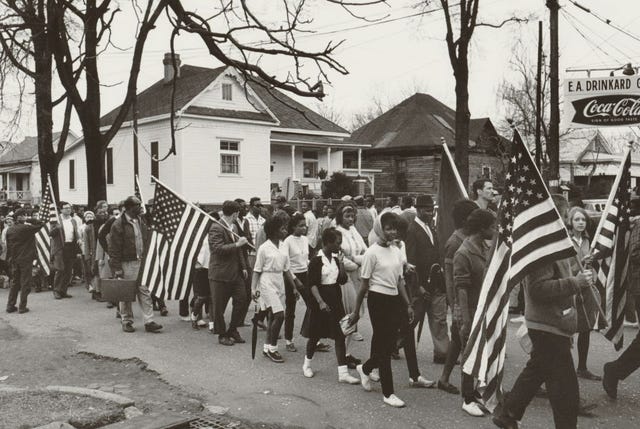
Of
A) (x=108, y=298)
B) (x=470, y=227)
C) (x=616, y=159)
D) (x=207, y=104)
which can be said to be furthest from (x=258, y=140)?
(x=616, y=159)

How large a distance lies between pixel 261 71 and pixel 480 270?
8.84 ft

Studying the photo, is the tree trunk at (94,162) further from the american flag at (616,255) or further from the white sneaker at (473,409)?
the american flag at (616,255)

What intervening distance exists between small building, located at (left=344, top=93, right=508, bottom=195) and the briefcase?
33.2m

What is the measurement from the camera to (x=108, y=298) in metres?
10.1

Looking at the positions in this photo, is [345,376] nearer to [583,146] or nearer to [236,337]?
[236,337]

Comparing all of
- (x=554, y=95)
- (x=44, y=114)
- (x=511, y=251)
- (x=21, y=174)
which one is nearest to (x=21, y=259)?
(x=44, y=114)

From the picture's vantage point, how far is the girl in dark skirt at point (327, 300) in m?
7.20

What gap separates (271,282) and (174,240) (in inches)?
64.2

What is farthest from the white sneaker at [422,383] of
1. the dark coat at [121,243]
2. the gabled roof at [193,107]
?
the gabled roof at [193,107]

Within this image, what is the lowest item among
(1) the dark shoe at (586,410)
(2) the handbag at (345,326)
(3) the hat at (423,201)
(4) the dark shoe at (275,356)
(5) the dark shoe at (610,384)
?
(4) the dark shoe at (275,356)

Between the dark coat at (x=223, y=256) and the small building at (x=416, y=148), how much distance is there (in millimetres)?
33476

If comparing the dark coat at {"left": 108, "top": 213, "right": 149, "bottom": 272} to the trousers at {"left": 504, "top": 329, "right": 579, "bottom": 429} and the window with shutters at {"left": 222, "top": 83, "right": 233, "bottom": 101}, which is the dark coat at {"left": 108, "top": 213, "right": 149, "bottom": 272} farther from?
the window with shutters at {"left": 222, "top": 83, "right": 233, "bottom": 101}

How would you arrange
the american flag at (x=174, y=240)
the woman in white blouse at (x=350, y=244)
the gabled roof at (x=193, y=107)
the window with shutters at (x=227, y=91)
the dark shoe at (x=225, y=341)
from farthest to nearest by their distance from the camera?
the window with shutters at (x=227, y=91), the gabled roof at (x=193, y=107), the dark shoe at (x=225, y=341), the american flag at (x=174, y=240), the woman in white blouse at (x=350, y=244)

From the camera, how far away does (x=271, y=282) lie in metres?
8.31
